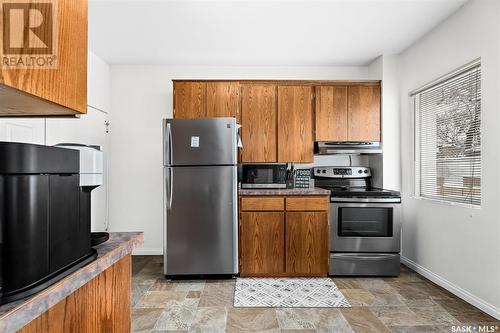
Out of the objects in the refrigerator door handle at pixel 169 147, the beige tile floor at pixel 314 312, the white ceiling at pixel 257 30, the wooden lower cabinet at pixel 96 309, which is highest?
the white ceiling at pixel 257 30

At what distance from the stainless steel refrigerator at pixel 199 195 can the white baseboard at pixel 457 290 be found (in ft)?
6.84

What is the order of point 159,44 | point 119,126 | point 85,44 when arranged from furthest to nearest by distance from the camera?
point 119,126 → point 159,44 → point 85,44

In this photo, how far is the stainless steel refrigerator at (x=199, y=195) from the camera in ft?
10.4

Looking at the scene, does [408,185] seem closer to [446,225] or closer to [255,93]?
[446,225]

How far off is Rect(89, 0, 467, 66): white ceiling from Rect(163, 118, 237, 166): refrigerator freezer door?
96 cm

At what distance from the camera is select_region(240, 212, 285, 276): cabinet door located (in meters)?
3.25

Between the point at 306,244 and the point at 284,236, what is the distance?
26cm

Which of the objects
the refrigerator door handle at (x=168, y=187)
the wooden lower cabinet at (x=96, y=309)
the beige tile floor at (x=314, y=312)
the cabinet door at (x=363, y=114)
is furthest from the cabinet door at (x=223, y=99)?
the wooden lower cabinet at (x=96, y=309)

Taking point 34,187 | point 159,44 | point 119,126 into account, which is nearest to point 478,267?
point 34,187

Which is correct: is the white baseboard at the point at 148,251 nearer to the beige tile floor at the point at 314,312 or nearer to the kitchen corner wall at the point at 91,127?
the kitchen corner wall at the point at 91,127

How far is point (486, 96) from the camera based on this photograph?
2.38m

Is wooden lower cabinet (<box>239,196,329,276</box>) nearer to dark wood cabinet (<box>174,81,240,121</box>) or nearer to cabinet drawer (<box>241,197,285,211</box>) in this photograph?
cabinet drawer (<box>241,197,285,211</box>)

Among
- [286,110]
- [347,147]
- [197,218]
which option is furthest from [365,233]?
[197,218]

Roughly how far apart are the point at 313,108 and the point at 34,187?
3315 mm
